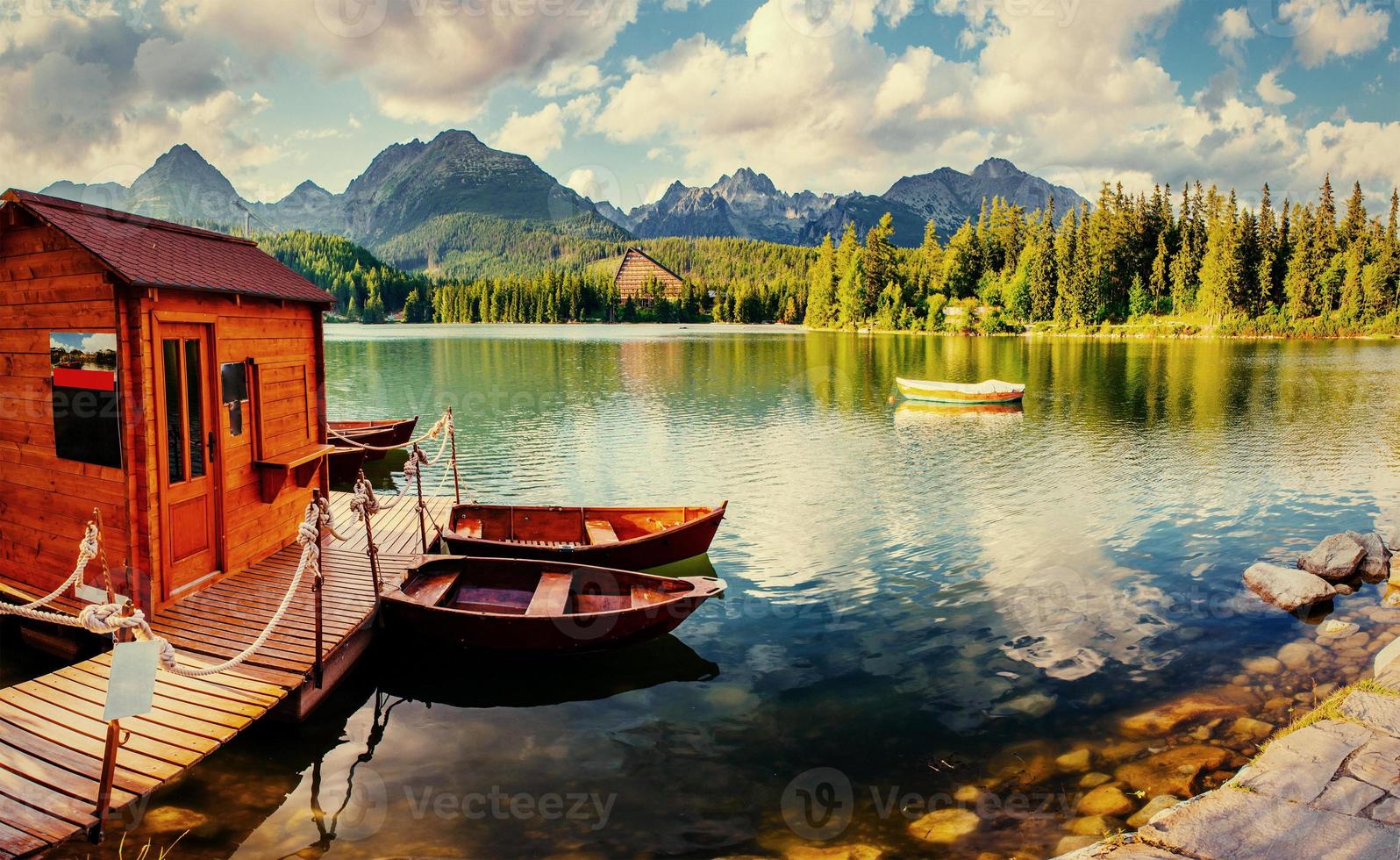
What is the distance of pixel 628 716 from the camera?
11.9m

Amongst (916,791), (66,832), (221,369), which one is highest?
(221,369)

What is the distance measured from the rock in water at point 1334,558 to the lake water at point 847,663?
0.84 m

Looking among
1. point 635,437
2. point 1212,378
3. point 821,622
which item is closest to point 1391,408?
point 1212,378

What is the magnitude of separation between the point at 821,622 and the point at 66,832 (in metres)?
11.5

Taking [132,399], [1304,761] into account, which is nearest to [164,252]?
[132,399]

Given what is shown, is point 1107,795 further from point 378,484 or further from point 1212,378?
point 1212,378

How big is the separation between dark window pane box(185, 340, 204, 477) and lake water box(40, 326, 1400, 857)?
14.0 feet

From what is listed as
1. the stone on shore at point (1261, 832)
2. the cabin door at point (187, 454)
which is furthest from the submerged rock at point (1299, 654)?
the cabin door at point (187, 454)

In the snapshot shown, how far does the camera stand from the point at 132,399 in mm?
11062

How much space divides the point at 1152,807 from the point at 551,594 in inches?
369

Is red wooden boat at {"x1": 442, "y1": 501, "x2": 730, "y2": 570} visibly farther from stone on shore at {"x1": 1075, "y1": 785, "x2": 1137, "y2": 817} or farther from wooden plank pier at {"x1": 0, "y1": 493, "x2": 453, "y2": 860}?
stone on shore at {"x1": 1075, "y1": 785, "x2": 1137, "y2": 817}

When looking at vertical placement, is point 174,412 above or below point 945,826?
above
